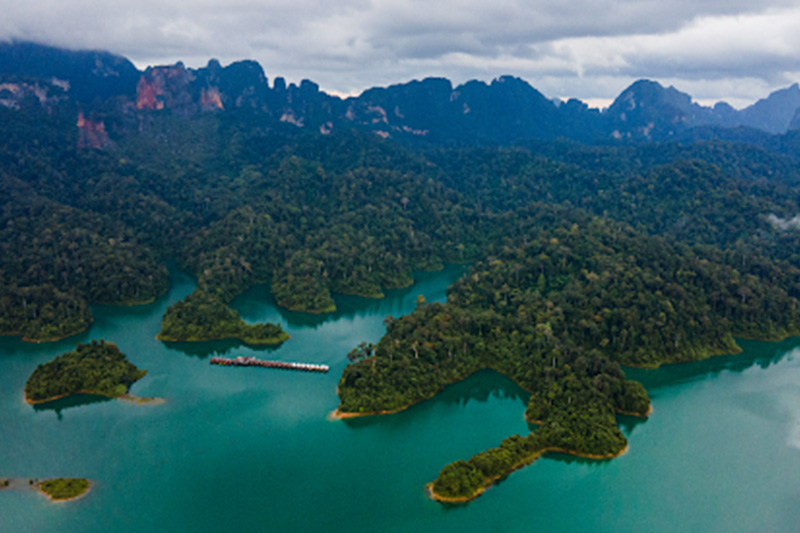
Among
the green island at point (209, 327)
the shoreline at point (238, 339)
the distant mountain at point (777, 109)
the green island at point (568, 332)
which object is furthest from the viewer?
the distant mountain at point (777, 109)

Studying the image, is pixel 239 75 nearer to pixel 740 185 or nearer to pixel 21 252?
pixel 21 252

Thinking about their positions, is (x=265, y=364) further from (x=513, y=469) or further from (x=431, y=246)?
(x=431, y=246)

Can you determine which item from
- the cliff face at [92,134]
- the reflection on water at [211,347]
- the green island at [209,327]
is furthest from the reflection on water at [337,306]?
the cliff face at [92,134]

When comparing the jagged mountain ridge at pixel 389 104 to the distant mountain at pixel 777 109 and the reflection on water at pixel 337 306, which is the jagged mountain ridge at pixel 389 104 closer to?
the distant mountain at pixel 777 109

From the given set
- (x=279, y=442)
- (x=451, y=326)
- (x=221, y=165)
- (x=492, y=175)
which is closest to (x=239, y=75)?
(x=221, y=165)

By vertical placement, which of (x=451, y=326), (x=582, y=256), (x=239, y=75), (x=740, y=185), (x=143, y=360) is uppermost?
(x=239, y=75)

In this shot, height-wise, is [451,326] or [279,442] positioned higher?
[451,326]

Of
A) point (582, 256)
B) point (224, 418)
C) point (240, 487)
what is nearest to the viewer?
point (240, 487)
